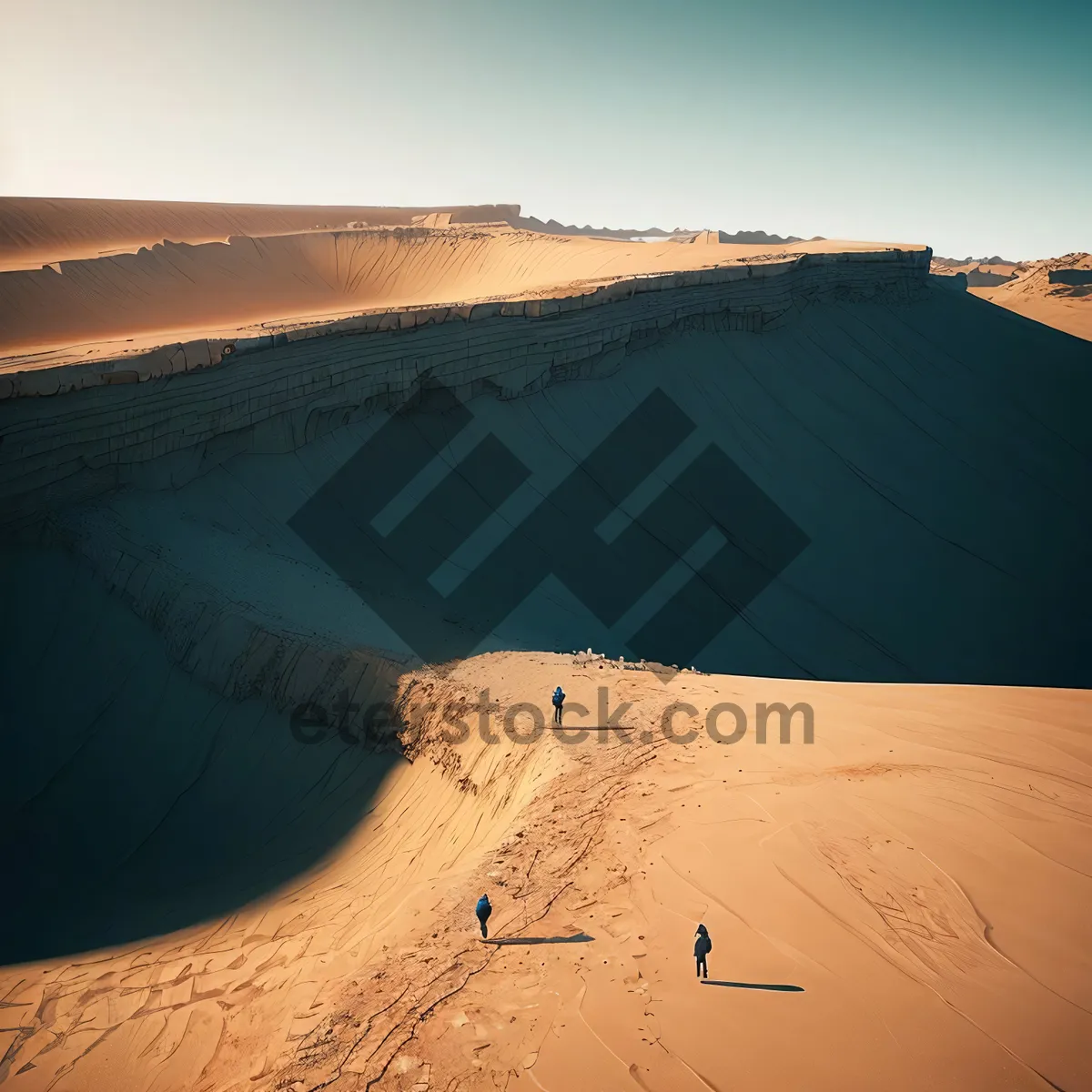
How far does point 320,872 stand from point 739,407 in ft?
42.2

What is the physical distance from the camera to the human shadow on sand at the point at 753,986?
12.2ft

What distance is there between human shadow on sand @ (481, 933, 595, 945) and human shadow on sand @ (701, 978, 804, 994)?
2.18 feet

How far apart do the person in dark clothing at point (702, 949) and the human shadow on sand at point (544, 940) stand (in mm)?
621

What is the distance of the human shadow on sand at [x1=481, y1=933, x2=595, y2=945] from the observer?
4.24 meters

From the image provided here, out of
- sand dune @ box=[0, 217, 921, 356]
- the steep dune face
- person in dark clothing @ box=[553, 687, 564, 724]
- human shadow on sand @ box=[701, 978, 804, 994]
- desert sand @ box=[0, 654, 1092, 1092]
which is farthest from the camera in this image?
sand dune @ box=[0, 217, 921, 356]

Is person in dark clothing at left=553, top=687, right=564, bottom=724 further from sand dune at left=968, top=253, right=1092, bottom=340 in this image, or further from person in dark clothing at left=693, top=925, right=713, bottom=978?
sand dune at left=968, top=253, right=1092, bottom=340

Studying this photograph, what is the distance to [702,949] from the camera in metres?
3.76

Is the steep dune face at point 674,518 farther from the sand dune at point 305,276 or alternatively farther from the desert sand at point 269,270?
the sand dune at point 305,276

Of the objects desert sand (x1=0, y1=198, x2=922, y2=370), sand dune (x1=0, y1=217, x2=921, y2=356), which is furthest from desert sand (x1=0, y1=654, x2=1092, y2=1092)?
sand dune (x1=0, y1=217, x2=921, y2=356)

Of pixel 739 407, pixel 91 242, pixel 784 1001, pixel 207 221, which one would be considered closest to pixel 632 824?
pixel 784 1001

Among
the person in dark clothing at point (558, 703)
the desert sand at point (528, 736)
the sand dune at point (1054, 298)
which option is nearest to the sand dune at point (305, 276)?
the desert sand at point (528, 736)

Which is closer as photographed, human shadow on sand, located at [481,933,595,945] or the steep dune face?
human shadow on sand, located at [481,933,595,945]

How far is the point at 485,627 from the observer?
10.2 meters

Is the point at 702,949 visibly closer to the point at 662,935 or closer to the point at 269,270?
the point at 662,935
